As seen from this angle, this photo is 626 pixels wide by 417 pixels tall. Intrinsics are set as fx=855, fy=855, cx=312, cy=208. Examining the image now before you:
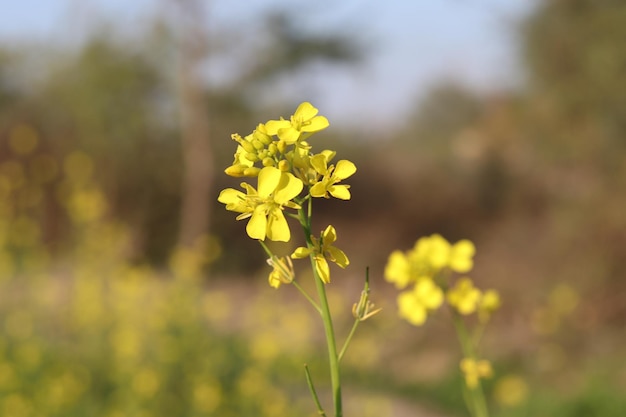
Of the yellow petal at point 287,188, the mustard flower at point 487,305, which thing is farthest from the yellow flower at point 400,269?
the yellow petal at point 287,188

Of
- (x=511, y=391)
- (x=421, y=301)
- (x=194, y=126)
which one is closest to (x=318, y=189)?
(x=421, y=301)

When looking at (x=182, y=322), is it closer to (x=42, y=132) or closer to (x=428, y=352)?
(x=428, y=352)

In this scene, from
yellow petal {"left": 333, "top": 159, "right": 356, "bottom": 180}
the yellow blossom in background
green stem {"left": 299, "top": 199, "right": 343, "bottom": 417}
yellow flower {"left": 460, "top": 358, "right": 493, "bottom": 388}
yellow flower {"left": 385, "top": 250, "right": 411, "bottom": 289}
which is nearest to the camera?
green stem {"left": 299, "top": 199, "right": 343, "bottom": 417}

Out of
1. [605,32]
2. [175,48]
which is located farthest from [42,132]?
[605,32]

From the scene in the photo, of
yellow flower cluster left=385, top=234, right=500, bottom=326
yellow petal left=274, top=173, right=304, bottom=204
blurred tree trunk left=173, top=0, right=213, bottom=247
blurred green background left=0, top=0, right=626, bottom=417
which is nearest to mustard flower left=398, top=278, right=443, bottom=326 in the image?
yellow flower cluster left=385, top=234, right=500, bottom=326

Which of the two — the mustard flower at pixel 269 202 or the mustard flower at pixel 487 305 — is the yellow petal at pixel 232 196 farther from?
the mustard flower at pixel 487 305

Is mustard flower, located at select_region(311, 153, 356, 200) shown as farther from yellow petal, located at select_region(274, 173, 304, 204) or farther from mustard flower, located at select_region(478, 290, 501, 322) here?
mustard flower, located at select_region(478, 290, 501, 322)
